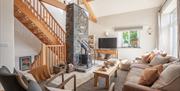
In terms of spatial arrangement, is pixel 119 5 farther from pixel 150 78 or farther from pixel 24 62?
pixel 150 78

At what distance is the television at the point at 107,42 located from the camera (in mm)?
7822

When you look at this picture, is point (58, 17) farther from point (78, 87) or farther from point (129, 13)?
point (78, 87)

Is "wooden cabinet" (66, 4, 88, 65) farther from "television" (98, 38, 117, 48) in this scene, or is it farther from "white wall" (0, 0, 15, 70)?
"television" (98, 38, 117, 48)

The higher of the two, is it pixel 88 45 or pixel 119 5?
pixel 119 5

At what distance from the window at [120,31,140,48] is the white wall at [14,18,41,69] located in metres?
4.60

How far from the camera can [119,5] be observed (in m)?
7.11

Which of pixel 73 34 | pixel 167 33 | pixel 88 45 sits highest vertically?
pixel 167 33

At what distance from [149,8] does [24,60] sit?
6415 millimetres

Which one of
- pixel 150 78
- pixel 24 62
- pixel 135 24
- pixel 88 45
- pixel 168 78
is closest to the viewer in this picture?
pixel 168 78

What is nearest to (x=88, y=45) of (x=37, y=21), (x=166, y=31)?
(x=37, y=21)

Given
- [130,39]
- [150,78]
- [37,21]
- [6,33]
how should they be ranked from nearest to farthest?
[150,78], [6,33], [37,21], [130,39]

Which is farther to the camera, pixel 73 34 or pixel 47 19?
pixel 47 19

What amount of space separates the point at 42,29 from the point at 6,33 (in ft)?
6.28

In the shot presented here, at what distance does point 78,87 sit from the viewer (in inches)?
134
